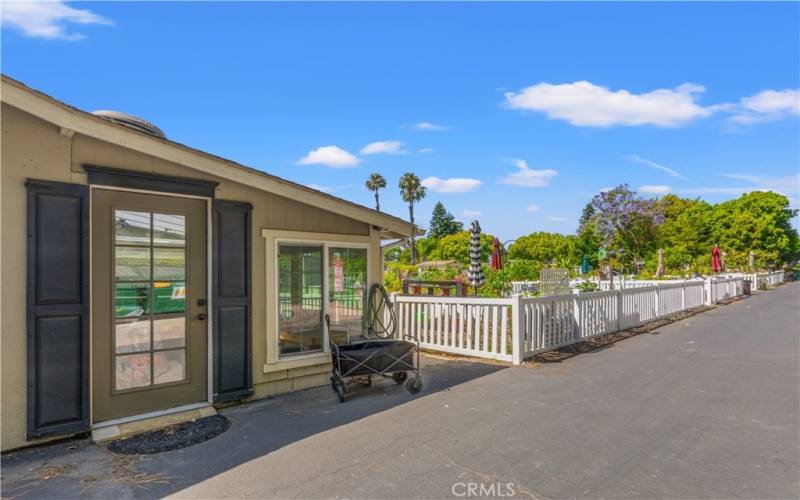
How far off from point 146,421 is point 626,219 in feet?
112

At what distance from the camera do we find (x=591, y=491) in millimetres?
2631

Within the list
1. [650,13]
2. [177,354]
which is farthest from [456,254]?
[177,354]

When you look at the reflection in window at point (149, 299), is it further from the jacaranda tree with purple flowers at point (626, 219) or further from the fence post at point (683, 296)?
the jacaranda tree with purple flowers at point (626, 219)

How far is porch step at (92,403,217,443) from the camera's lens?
141 inches

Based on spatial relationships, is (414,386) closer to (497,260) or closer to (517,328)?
(517,328)

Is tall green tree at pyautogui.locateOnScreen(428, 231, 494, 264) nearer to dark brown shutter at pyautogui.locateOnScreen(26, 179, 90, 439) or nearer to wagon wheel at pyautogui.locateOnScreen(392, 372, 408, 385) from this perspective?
wagon wheel at pyautogui.locateOnScreen(392, 372, 408, 385)

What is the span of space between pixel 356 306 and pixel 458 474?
3.05 m

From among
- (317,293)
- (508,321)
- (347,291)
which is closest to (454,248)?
(508,321)

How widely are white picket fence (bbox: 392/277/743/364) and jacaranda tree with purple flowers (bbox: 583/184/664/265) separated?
2446 centimetres

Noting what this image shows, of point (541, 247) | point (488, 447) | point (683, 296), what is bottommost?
point (488, 447)

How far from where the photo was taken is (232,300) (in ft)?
14.5

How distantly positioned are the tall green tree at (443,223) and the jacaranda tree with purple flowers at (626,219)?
52.7 m

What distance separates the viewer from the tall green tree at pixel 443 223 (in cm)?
8600

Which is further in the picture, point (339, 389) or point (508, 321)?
point (508, 321)
